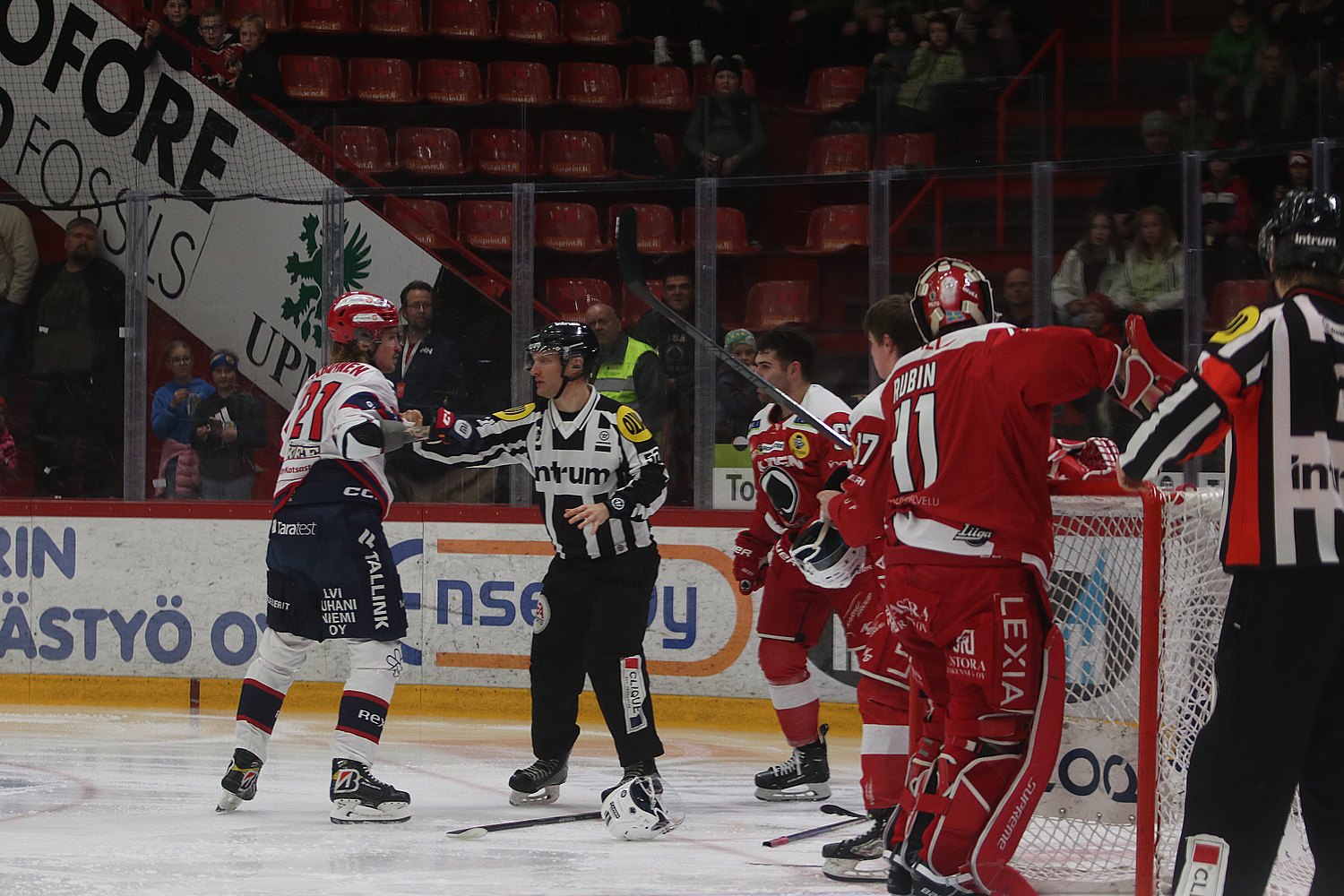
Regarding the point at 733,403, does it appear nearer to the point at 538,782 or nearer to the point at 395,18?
the point at 538,782

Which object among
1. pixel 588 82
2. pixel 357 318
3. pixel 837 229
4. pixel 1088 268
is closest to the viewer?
pixel 357 318

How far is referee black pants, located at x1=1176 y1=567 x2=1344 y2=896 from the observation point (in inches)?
103

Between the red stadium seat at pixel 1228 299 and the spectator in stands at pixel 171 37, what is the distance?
19.4ft

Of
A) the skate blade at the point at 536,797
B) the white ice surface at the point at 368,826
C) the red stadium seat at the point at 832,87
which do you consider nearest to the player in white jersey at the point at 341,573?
the white ice surface at the point at 368,826

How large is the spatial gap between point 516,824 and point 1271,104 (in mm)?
4617

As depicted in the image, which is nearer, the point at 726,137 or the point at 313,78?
the point at 726,137

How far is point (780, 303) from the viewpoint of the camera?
691 cm

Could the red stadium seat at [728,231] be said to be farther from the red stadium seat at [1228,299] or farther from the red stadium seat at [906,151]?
the red stadium seat at [1228,299]

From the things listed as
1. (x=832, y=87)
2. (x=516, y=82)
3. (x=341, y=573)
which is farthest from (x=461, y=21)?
(x=341, y=573)

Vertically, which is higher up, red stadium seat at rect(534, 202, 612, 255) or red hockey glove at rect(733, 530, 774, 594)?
red stadium seat at rect(534, 202, 612, 255)

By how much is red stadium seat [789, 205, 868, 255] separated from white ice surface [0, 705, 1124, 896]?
83.5 inches

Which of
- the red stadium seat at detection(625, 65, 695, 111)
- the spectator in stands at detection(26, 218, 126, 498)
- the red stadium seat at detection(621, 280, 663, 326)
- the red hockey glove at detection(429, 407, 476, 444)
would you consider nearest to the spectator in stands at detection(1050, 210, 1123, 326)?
the red stadium seat at detection(621, 280, 663, 326)

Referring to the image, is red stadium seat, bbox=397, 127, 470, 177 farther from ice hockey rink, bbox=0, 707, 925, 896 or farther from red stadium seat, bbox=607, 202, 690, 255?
ice hockey rink, bbox=0, 707, 925, 896

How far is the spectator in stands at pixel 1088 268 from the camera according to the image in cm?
654
